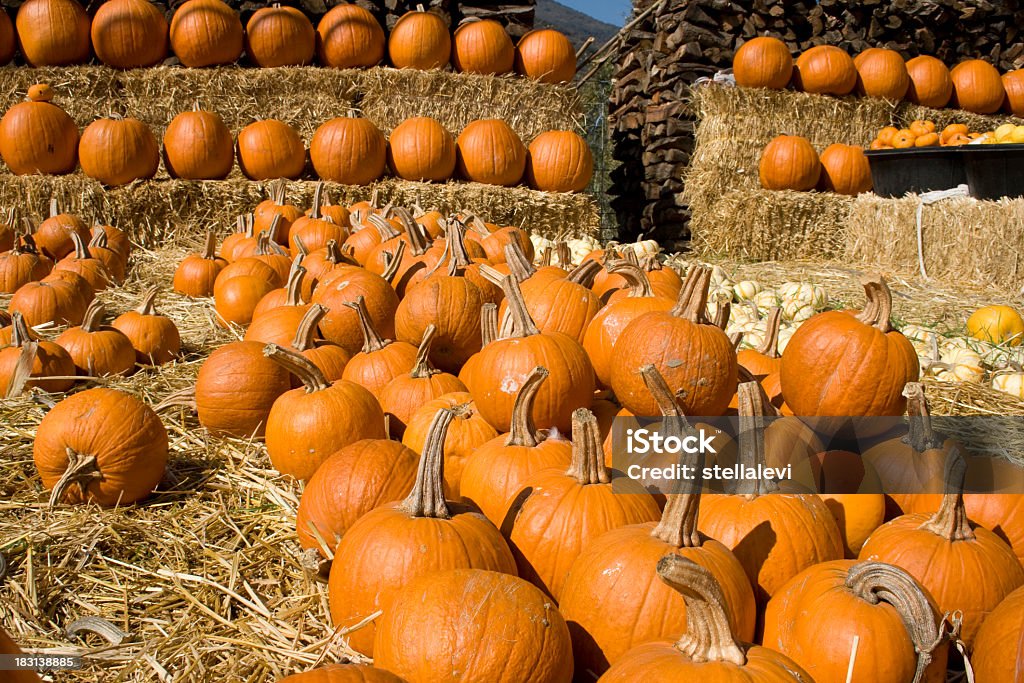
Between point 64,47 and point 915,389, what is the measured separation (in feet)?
25.0

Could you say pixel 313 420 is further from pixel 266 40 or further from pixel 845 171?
pixel 845 171

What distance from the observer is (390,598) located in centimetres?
138

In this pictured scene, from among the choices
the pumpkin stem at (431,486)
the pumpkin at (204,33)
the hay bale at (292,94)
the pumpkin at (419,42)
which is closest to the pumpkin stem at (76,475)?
the pumpkin stem at (431,486)

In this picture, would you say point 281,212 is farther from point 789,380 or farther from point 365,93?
point 789,380

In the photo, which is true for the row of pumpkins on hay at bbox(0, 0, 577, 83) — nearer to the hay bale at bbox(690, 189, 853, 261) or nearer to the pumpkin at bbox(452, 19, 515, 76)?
the pumpkin at bbox(452, 19, 515, 76)

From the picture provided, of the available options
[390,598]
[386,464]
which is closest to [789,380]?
[386,464]

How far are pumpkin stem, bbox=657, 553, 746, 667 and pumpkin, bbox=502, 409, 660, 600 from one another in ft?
1.50

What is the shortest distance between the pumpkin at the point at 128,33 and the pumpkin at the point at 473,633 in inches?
283

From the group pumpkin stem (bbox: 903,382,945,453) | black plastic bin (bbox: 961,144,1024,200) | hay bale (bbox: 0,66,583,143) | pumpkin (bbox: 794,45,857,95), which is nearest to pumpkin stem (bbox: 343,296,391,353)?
pumpkin stem (bbox: 903,382,945,453)

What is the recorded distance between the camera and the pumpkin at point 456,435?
2.02m

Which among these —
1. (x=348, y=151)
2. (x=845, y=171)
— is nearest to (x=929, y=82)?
(x=845, y=171)

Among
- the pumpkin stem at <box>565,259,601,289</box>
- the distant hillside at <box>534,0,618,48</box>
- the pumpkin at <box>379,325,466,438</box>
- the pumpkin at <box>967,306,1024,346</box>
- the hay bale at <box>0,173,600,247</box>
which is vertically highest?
the distant hillside at <box>534,0,618,48</box>

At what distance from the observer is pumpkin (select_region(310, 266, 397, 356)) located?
9.50 feet

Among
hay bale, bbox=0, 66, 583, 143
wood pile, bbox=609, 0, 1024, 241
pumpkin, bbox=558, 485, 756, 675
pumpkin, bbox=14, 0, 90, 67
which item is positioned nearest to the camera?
pumpkin, bbox=558, 485, 756, 675
